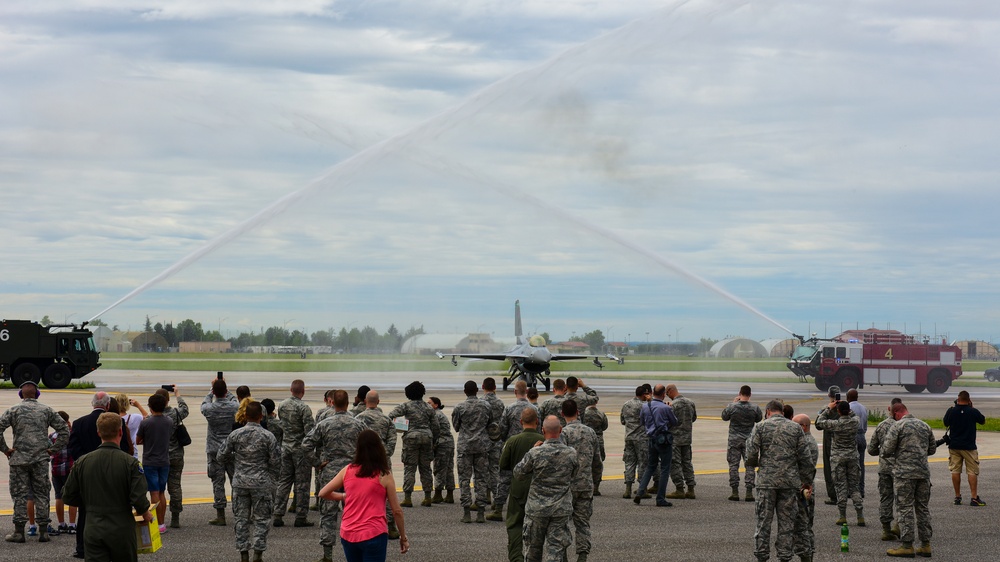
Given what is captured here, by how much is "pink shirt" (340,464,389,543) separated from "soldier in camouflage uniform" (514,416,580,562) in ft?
6.94

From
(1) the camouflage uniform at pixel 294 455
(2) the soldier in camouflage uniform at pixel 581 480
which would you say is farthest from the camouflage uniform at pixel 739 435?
(1) the camouflage uniform at pixel 294 455

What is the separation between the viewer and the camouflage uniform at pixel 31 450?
41.8ft

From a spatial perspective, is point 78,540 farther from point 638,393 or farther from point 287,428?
point 638,393

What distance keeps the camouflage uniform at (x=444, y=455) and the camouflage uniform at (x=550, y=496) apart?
566 cm

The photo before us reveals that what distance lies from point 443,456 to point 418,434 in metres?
1.12

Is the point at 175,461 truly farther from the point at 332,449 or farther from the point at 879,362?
the point at 879,362

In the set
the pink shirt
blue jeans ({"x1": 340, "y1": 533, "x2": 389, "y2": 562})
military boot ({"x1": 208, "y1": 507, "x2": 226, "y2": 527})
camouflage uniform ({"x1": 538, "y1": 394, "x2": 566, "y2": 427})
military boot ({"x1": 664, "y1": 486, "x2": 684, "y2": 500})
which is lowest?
military boot ({"x1": 664, "y1": 486, "x2": 684, "y2": 500})

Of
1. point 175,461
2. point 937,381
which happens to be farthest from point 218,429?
point 937,381

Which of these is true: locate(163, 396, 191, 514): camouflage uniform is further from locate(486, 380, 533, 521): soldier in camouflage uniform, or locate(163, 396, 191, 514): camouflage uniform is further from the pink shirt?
the pink shirt

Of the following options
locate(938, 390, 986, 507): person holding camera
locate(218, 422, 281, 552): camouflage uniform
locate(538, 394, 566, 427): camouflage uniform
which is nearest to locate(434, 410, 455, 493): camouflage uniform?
locate(538, 394, 566, 427): camouflage uniform

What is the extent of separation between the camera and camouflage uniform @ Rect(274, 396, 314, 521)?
14352 mm

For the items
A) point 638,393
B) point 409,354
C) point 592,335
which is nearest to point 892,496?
point 638,393

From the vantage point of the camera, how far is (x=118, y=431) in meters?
A: 9.05

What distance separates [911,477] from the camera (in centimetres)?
1297
